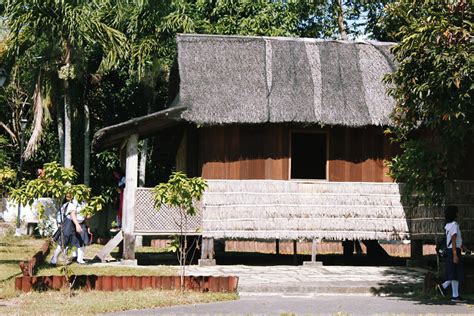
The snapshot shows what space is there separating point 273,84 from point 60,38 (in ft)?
28.2

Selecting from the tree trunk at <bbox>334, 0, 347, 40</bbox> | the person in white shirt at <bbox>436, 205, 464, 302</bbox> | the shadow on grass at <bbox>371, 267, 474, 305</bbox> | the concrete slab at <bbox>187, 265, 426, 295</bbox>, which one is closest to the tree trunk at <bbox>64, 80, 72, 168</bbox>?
the concrete slab at <bbox>187, 265, 426, 295</bbox>

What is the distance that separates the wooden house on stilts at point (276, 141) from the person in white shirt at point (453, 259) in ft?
11.9

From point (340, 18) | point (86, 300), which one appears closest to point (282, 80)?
point (86, 300)

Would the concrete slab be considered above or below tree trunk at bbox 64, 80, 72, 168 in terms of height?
below

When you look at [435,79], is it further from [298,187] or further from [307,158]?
[307,158]

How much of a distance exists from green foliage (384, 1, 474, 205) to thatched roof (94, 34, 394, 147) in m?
3.20

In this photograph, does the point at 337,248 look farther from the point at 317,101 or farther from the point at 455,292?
the point at 455,292

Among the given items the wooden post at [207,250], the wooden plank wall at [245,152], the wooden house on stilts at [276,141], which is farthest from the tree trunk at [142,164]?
the wooden post at [207,250]

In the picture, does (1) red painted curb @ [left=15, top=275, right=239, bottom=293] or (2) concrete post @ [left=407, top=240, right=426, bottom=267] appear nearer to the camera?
(1) red painted curb @ [left=15, top=275, right=239, bottom=293]

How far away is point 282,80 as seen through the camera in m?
17.2

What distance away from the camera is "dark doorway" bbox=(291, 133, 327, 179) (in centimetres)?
1989

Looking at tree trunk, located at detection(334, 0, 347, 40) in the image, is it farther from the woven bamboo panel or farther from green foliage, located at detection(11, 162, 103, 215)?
green foliage, located at detection(11, 162, 103, 215)

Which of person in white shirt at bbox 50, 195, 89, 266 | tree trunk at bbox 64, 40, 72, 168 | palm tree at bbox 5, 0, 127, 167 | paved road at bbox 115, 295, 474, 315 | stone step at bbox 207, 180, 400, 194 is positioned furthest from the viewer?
tree trunk at bbox 64, 40, 72, 168

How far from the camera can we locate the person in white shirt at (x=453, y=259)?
1238 centimetres
